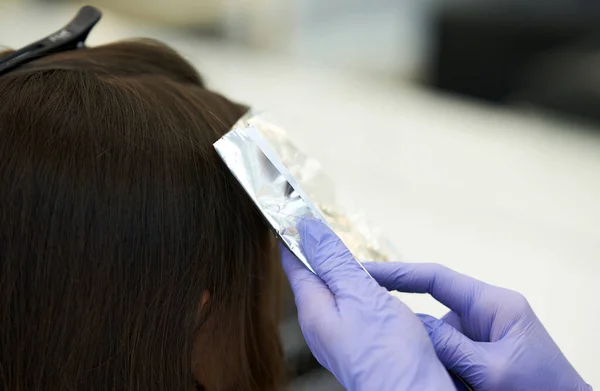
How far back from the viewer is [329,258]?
0.65m

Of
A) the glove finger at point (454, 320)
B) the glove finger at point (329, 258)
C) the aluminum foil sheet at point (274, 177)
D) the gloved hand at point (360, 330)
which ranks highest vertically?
the aluminum foil sheet at point (274, 177)

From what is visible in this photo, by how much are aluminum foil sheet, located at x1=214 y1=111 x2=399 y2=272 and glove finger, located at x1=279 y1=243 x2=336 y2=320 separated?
2cm

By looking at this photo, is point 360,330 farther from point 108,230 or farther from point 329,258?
point 108,230

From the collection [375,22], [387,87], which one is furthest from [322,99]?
[375,22]

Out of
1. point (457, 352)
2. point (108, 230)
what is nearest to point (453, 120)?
point (457, 352)

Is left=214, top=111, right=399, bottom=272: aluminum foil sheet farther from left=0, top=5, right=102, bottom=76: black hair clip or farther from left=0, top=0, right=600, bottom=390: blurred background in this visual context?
left=0, top=0, right=600, bottom=390: blurred background

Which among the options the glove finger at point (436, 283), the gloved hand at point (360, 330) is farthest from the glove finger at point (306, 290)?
the glove finger at point (436, 283)

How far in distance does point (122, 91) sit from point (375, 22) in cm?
210

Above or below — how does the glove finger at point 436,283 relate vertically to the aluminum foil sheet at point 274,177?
below

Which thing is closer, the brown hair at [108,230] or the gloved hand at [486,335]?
the brown hair at [108,230]

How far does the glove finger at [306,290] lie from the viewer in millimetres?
635

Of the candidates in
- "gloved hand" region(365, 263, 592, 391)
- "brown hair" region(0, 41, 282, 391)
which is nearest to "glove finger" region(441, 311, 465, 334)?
"gloved hand" region(365, 263, 592, 391)

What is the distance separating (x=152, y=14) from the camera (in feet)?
9.93

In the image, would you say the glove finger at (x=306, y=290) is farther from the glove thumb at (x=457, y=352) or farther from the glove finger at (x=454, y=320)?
the glove finger at (x=454, y=320)
